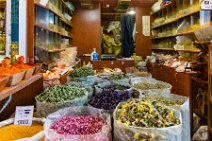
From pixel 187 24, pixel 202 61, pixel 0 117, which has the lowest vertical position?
pixel 0 117

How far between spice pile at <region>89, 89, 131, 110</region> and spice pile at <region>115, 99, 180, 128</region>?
0.28 metres

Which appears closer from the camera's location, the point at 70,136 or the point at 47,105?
the point at 70,136

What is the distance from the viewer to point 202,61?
3.13 metres

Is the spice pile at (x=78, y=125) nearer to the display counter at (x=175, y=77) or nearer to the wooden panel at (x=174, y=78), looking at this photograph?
the display counter at (x=175, y=77)

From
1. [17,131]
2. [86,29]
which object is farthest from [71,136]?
[86,29]

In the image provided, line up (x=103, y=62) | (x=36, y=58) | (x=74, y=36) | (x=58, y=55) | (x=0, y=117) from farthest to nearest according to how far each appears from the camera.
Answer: (x=74, y=36)
(x=103, y=62)
(x=58, y=55)
(x=36, y=58)
(x=0, y=117)

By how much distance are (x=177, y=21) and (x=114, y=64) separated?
196 centimetres

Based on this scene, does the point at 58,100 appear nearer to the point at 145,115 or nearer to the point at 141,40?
the point at 145,115

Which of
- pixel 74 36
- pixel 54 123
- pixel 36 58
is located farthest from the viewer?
pixel 74 36

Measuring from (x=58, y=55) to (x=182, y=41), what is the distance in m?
2.81

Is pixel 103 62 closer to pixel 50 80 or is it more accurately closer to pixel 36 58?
pixel 36 58

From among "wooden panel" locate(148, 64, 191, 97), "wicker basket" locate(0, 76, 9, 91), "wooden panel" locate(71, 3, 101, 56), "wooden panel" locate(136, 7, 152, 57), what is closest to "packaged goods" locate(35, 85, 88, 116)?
"wicker basket" locate(0, 76, 9, 91)

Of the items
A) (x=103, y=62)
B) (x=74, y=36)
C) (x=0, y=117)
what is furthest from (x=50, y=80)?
(x=74, y=36)

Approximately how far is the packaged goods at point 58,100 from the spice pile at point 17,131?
0.14 meters
